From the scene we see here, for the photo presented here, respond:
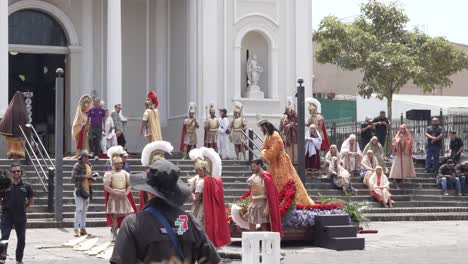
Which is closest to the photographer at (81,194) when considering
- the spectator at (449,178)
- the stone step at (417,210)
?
the stone step at (417,210)

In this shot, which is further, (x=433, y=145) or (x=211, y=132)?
(x=433, y=145)

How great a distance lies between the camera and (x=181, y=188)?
6.72 metres

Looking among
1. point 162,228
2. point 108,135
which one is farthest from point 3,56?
point 162,228

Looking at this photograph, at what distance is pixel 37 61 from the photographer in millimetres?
32250

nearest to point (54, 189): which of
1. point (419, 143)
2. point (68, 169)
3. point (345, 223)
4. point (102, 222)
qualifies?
point (102, 222)

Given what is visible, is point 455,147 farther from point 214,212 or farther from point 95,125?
point 214,212

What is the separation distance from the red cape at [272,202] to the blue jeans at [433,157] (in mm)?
13668

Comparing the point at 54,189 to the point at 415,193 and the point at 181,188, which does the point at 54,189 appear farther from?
the point at 181,188

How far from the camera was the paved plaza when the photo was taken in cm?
1622

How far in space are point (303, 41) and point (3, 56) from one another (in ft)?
31.4

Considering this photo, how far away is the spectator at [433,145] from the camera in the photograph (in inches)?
1155

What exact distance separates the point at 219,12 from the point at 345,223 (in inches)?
593

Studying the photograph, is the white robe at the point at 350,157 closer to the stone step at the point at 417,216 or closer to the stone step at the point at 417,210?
the stone step at the point at 417,210

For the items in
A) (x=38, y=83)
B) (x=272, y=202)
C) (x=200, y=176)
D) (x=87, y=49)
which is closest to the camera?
(x=200, y=176)
